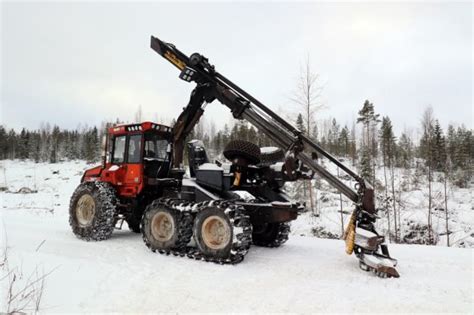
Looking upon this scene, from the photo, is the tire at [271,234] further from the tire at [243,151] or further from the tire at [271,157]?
the tire at [243,151]

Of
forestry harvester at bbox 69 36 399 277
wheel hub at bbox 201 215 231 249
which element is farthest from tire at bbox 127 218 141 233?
wheel hub at bbox 201 215 231 249

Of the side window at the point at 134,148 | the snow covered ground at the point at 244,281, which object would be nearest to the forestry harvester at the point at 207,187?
the side window at the point at 134,148

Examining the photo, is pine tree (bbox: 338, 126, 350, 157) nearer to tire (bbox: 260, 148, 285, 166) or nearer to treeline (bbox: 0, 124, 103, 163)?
treeline (bbox: 0, 124, 103, 163)

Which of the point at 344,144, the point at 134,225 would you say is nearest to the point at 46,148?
the point at 344,144

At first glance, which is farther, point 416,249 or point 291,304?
point 416,249

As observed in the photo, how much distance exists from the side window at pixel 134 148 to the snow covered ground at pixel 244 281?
2212mm

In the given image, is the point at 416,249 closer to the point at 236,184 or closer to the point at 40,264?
the point at 236,184

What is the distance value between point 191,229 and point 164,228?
2.60 feet

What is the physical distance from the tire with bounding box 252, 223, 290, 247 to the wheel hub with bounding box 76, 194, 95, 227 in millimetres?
4421

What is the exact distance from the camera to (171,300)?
423 centimetres

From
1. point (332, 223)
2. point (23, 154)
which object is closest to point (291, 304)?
point (332, 223)

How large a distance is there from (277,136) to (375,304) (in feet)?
11.6

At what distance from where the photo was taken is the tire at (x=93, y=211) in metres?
8.20

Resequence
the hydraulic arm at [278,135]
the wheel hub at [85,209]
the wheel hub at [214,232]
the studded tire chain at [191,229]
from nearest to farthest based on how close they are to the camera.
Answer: the hydraulic arm at [278,135], the studded tire chain at [191,229], the wheel hub at [214,232], the wheel hub at [85,209]
